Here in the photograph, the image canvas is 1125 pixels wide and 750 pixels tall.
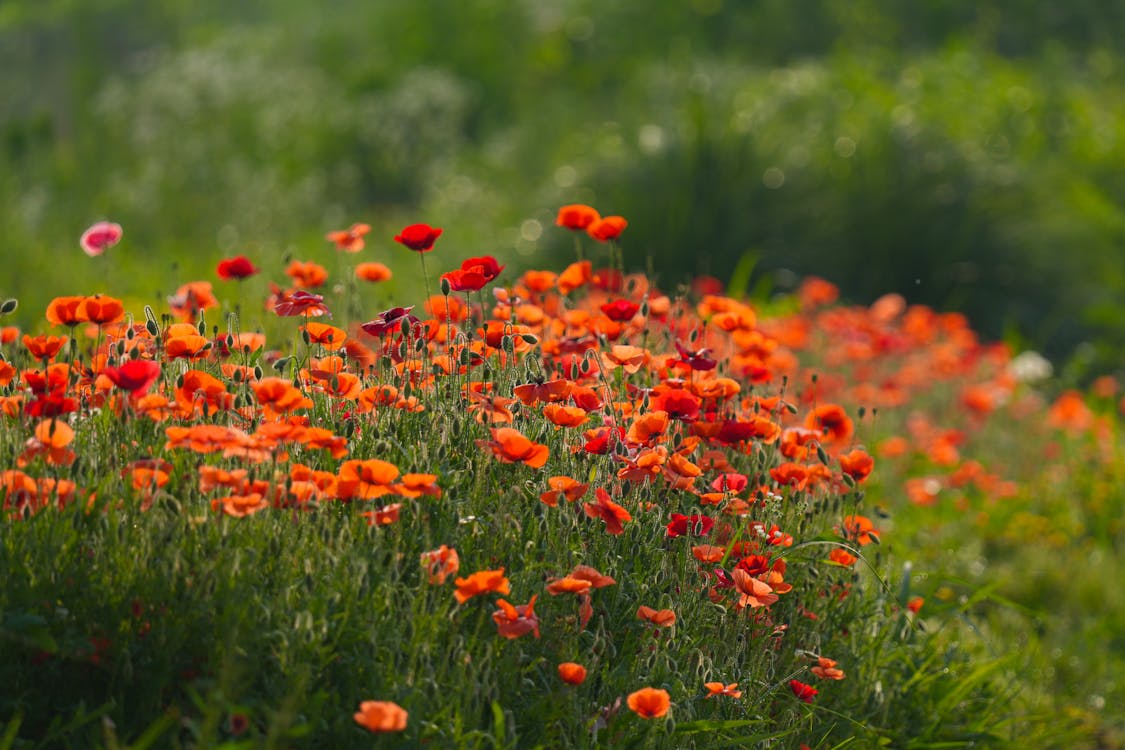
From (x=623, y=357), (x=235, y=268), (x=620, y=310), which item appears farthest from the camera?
(x=235, y=268)

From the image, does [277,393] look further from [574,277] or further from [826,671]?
[826,671]

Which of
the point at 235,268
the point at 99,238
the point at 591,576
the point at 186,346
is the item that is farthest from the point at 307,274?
the point at 591,576

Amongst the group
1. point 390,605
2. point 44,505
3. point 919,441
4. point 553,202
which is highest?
point 44,505

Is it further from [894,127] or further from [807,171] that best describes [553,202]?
[894,127]

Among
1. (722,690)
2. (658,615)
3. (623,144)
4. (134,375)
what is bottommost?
(623,144)

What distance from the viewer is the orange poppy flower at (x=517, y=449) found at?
2.50 metres

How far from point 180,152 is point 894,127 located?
22.6 ft

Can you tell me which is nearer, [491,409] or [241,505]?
[241,505]

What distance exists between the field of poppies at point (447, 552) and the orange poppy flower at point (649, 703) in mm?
12

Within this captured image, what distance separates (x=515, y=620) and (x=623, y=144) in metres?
7.46

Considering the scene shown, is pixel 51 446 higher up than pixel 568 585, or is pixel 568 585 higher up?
pixel 51 446

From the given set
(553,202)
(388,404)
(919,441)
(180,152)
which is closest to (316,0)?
(180,152)

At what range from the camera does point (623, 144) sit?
9.44 metres

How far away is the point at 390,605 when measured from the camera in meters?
2.38
